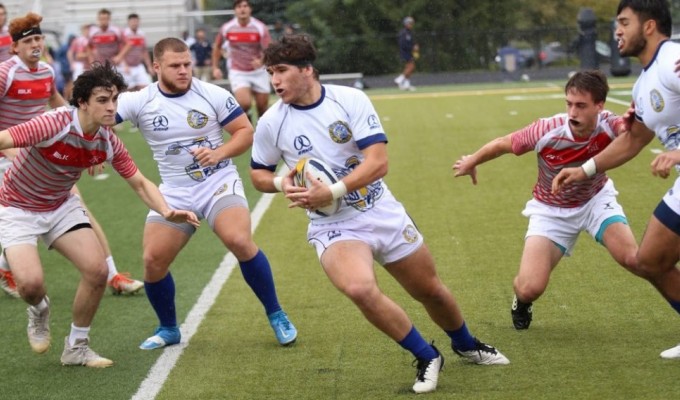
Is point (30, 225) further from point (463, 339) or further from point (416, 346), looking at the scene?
point (463, 339)

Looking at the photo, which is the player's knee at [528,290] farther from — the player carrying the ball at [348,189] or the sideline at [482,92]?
the sideline at [482,92]

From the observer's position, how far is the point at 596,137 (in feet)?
23.3

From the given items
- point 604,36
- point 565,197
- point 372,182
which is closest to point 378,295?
point 372,182

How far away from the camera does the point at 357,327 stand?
7828 mm

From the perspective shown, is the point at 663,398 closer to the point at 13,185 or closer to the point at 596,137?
the point at 596,137

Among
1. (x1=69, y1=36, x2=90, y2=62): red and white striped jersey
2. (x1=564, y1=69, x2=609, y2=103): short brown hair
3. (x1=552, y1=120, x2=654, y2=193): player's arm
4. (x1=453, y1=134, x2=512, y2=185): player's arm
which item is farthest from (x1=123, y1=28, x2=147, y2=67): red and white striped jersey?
(x1=552, y1=120, x2=654, y2=193): player's arm

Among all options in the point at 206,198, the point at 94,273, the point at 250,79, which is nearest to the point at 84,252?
the point at 94,273

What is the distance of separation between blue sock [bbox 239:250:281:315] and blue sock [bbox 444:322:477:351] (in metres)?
1.48

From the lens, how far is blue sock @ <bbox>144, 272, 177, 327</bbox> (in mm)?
7531

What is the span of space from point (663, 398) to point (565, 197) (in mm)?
1959

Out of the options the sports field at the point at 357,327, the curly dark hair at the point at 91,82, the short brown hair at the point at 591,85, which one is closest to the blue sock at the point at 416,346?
the sports field at the point at 357,327

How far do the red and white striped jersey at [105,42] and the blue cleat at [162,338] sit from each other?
1525cm

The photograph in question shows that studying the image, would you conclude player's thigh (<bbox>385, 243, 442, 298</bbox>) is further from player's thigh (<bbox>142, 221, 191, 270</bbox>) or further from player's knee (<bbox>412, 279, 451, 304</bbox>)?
player's thigh (<bbox>142, 221, 191, 270</bbox>)

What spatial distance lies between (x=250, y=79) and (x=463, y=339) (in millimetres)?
10943
